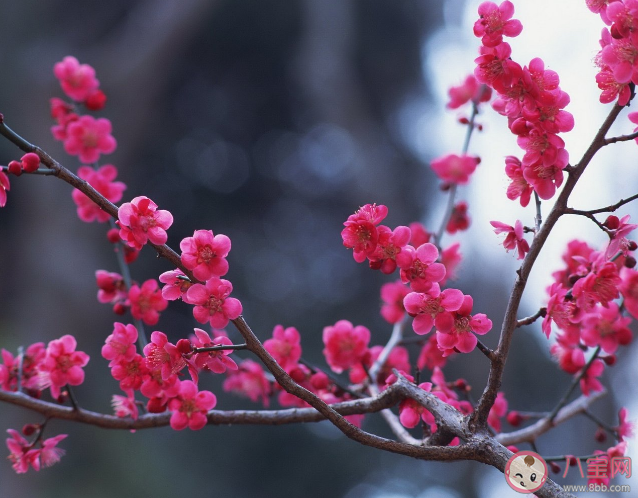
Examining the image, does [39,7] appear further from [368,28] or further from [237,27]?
[368,28]

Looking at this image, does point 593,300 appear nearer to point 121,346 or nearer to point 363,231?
point 363,231

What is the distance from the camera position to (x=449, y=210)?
53.3 inches

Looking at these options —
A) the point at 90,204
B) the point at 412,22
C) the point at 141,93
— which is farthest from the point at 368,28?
the point at 90,204

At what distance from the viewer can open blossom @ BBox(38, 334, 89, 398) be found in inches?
39.6

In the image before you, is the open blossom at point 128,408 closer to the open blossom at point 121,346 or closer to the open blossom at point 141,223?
the open blossom at point 121,346

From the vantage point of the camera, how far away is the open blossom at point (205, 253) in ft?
2.41

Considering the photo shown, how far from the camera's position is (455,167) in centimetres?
149

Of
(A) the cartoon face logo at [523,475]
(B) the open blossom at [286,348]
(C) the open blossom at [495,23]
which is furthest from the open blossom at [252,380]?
(C) the open blossom at [495,23]

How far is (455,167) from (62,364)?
1.01m

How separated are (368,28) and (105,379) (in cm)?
398

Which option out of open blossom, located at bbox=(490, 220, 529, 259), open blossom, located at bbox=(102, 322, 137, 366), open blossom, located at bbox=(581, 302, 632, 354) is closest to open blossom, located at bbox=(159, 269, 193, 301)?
open blossom, located at bbox=(102, 322, 137, 366)

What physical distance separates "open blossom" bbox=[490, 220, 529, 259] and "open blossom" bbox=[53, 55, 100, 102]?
3.11 ft

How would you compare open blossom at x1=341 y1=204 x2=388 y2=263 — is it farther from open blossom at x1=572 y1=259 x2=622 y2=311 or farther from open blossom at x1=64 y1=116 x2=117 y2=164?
open blossom at x1=64 y1=116 x2=117 y2=164

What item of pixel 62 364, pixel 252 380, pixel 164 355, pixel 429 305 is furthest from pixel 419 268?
pixel 252 380
